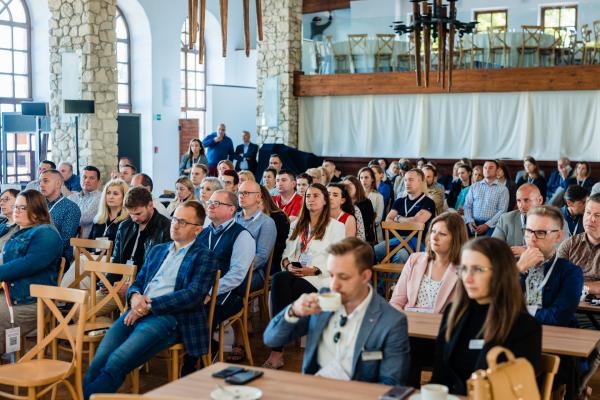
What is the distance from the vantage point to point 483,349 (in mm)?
2891

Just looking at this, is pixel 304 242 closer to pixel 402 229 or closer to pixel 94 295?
pixel 94 295

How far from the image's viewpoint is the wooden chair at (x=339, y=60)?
1592 cm

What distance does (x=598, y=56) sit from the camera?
13.7 m

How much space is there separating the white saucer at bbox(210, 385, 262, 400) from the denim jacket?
2560 millimetres

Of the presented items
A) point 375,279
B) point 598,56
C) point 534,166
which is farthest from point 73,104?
point 598,56

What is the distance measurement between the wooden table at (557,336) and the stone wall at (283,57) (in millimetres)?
12642

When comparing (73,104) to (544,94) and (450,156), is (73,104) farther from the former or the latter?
(544,94)

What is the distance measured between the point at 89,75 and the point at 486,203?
6.96 metres

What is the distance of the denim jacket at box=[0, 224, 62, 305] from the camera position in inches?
188

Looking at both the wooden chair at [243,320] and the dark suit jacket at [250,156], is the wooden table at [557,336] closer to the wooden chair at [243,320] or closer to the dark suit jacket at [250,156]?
the wooden chair at [243,320]

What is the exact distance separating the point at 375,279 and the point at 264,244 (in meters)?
1.70

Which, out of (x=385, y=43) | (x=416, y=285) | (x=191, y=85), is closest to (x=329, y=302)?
(x=416, y=285)

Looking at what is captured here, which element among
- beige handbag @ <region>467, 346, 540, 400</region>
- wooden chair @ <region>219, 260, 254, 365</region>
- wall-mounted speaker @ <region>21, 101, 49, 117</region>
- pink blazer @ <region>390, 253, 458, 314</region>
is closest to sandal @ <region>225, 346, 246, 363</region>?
wooden chair @ <region>219, 260, 254, 365</region>

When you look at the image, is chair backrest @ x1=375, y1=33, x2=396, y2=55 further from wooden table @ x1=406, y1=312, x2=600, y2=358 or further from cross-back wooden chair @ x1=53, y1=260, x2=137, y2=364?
wooden table @ x1=406, y1=312, x2=600, y2=358
